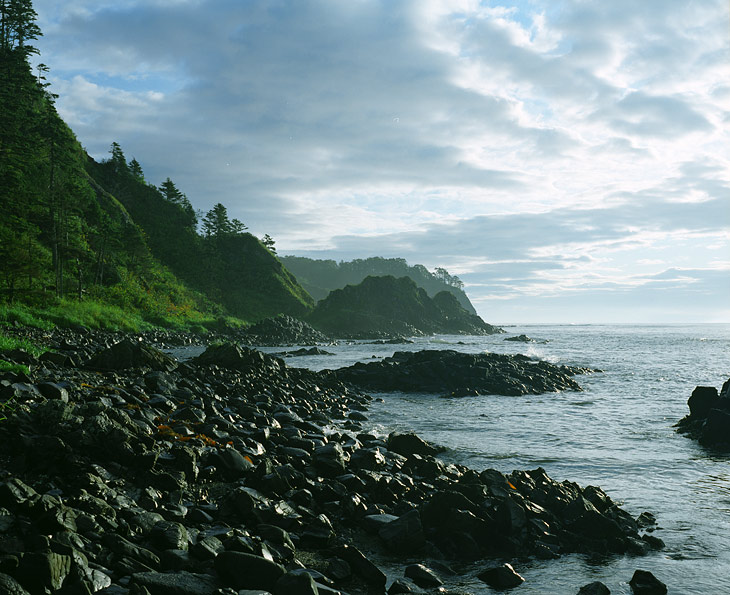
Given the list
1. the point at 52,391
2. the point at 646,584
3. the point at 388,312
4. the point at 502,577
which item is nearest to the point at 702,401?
the point at 646,584

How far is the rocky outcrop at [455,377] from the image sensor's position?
84.4 ft

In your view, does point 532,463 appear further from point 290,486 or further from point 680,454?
point 290,486

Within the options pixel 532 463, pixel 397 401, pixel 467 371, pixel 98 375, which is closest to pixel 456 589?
pixel 532 463

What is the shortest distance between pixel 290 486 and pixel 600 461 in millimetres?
8596

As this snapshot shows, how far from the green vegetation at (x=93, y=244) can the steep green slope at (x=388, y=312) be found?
9172mm

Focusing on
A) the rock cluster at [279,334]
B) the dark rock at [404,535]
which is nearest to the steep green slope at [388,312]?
the rock cluster at [279,334]

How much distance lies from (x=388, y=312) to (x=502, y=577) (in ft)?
394

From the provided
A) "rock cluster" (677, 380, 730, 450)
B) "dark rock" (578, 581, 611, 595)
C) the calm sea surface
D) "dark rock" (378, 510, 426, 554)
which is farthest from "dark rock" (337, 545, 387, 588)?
"rock cluster" (677, 380, 730, 450)

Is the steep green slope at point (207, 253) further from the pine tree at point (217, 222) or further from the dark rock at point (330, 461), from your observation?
the dark rock at point (330, 461)

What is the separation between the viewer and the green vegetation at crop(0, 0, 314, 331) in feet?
120

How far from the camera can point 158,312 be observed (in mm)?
59719

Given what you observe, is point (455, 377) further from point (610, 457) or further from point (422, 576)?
point (422, 576)

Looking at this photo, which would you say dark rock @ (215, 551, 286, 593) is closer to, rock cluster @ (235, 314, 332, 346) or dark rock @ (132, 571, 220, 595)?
dark rock @ (132, 571, 220, 595)

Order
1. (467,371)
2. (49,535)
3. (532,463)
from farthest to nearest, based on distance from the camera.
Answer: (467,371), (532,463), (49,535)
